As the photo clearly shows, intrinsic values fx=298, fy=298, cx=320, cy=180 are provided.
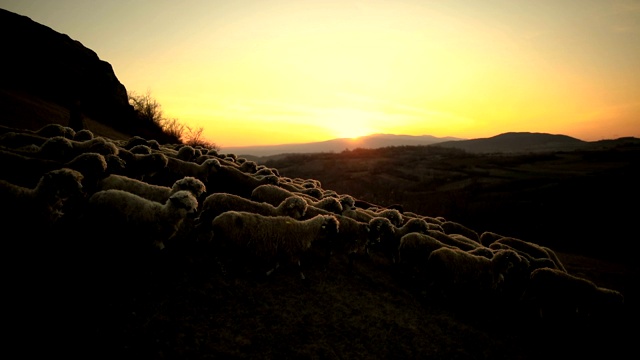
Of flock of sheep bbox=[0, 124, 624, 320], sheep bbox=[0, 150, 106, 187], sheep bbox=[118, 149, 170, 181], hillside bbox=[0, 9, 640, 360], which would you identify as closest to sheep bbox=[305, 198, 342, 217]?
flock of sheep bbox=[0, 124, 624, 320]

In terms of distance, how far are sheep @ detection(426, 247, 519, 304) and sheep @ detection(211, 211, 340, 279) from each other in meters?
3.27

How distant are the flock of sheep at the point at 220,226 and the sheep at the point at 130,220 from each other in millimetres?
19

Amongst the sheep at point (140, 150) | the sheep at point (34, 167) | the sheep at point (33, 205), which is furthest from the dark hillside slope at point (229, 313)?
the sheep at point (140, 150)

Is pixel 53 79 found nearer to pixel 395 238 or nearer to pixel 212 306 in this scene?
pixel 212 306

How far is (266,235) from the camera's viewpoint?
22.0ft

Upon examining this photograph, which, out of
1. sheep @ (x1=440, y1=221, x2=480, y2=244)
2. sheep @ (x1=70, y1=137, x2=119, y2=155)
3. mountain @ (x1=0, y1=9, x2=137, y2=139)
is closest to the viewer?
sheep @ (x1=70, y1=137, x2=119, y2=155)

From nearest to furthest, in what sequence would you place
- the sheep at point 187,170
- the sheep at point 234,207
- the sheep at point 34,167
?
the sheep at point 34,167 < the sheep at point 234,207 < the sheep at point 187,170

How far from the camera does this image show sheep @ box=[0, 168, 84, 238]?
16.7 ft

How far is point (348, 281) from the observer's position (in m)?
7.48

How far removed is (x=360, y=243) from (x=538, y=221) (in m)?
28.2

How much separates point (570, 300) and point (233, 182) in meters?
11.0

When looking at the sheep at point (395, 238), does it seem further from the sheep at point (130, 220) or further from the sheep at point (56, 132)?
the sheep at point (56, 132)

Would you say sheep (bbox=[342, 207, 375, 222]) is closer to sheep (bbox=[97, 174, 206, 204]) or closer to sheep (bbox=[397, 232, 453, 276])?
sheep (bbox=[397, 232, 453, 276])

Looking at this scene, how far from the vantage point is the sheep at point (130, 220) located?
5621 mm
